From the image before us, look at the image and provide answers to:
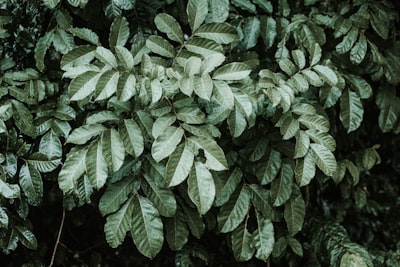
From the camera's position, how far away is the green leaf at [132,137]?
4.46 feet

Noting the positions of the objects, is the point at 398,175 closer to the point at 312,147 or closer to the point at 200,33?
the point at 312,147

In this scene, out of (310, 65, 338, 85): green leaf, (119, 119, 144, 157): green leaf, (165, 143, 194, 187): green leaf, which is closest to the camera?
(165, 143, 194, 187): green leaf

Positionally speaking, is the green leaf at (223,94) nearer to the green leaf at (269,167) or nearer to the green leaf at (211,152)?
the green leaf at (211,152)

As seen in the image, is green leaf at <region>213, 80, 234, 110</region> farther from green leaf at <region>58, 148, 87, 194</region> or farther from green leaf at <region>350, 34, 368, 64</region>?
green leaf at <region>350, 34, 368, 64</region>

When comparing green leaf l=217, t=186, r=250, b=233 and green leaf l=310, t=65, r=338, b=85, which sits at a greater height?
green leaf l=310, t=65, r=338, b=85

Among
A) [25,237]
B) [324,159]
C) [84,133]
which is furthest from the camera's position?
[25,237]

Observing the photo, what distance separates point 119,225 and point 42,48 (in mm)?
656

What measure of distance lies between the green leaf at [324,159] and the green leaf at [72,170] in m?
0.65

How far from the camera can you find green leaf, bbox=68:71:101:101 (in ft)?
4.32

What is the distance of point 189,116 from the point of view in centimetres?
140

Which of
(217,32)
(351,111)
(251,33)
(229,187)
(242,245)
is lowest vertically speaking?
(242,245)

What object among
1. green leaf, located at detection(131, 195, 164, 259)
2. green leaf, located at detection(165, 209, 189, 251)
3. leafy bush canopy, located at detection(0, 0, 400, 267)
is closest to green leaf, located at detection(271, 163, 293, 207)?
leafy bush canopy, located at detection(0, 0, 400, 267)

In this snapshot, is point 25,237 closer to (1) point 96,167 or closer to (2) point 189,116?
(1) point 96,167

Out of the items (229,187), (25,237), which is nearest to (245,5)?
(229,187)
